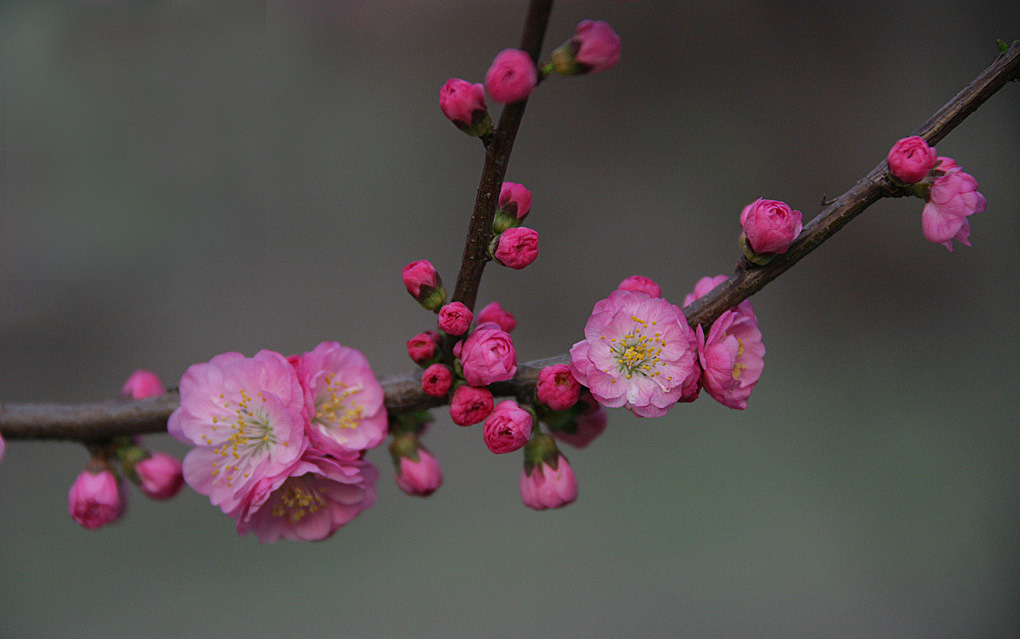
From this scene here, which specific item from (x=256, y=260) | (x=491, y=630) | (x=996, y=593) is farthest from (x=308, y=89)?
(x=996, y=593)

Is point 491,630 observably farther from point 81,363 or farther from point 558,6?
point 558,6

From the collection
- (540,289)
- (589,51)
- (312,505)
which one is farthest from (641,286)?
(540,289)

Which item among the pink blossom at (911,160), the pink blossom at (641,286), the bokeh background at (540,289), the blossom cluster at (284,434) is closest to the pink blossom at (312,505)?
the blossom cluster at (284,434)

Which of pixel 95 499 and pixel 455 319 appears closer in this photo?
pixel 455 319

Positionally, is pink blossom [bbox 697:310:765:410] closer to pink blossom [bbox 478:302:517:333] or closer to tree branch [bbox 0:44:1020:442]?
tree branch [bbox 0:44:1020:442]

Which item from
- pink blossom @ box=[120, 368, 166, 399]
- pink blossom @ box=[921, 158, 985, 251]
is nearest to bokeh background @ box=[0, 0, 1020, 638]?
pink blossom @ box=[120, 368, 166, 399]

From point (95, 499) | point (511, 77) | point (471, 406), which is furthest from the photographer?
point (95, 499)

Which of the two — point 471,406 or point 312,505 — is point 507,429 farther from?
point 312,505
